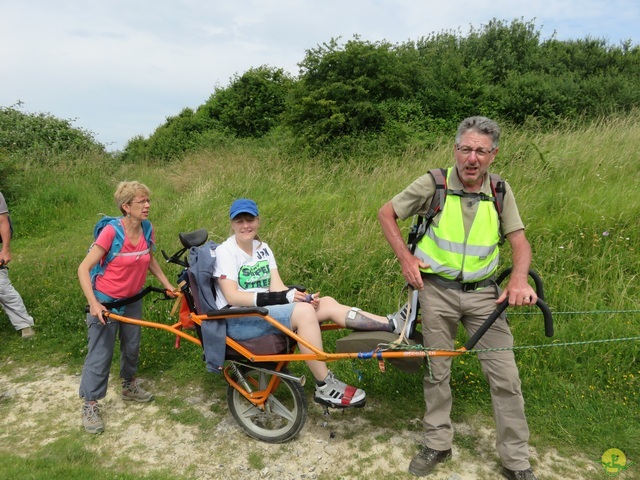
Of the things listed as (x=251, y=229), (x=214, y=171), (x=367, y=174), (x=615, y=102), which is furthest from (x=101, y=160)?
(x=615, y=102)

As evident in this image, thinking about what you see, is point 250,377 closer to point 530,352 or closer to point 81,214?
point 530,352

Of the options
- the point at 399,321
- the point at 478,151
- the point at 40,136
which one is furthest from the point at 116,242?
the point at 40,136

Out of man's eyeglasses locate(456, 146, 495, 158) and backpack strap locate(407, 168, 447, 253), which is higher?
man's eyeglasses locate(456, 146, 495, 158)

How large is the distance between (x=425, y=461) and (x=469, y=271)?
53.5 inches

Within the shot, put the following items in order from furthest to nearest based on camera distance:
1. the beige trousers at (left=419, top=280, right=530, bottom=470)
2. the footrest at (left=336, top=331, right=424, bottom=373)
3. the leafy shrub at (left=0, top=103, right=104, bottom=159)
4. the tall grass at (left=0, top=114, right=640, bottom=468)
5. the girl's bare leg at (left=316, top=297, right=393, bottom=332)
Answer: the leafy shrub at (left=0, top=103, right=104, bottom=159) < the tall grass at (left=0, top=114, right=640, bottom=468) < the girl's bare leg at (left=316, top=297, right=393, bottom=332) < the footrest at (left=336, top=331, right=424, bottom=373) < the beige trousers at (left=419, top=280, right=530, bottom=470)

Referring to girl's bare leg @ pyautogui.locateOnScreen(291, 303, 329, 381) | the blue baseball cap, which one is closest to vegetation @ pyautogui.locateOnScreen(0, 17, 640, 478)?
girl's bare leg @ pyautogui.locateOnScreen(291, 303, 329, 381)

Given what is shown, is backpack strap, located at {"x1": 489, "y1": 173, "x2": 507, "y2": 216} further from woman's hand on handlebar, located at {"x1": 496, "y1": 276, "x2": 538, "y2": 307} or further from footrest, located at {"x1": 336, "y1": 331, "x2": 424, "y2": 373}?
footrest, located at {"x1": 336, "y1": 331, "x2": 424, "y2": 373}

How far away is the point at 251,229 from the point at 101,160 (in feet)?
40.5

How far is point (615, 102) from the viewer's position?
11219mm

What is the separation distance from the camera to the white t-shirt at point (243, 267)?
3357mm

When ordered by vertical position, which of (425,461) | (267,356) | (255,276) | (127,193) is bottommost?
(425,461)

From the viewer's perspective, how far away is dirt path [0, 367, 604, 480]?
3141 mm

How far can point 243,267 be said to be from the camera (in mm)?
3484

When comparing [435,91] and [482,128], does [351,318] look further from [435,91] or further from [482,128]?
[435,91]
